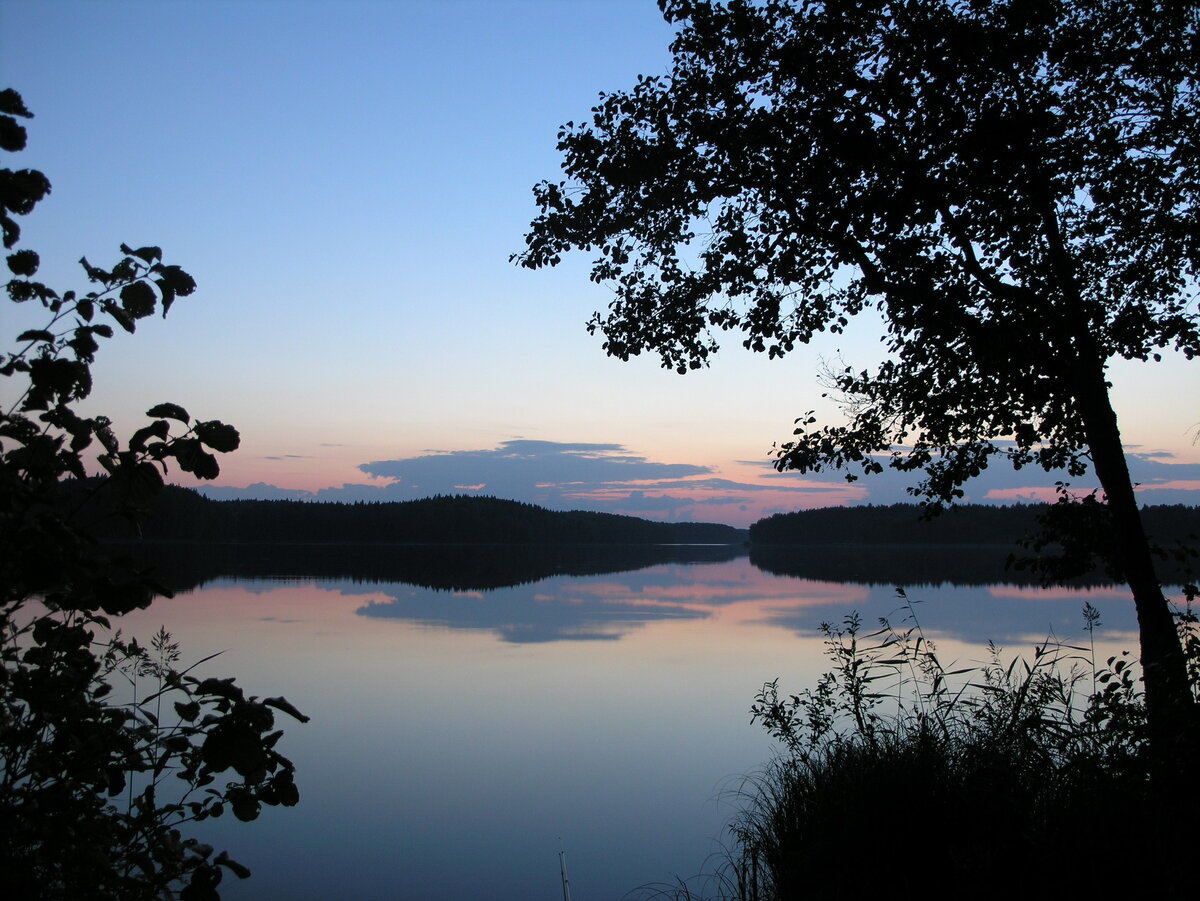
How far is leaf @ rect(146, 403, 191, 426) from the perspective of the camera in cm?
221

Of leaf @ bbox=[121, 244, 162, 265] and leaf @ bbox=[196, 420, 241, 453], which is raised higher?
leaf @ bbox=[121, 244, 162, 265]

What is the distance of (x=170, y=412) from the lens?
221 cm

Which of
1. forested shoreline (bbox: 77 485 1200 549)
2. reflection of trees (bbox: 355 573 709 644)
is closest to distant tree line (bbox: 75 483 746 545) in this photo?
forested shoreline (bbox: 77 485 1200 549)

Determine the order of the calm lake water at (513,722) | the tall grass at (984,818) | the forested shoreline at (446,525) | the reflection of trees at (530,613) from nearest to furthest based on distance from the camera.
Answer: the tall grass at (984,818) < the calm lake water at (513,722) < the reflection of trees at (530,613) < the forested shoreline at (446,525)

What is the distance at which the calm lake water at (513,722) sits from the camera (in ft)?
23.7

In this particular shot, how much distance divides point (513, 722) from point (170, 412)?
10.3m

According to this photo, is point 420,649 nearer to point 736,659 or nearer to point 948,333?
point 736,659

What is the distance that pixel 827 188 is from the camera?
24.1 ft

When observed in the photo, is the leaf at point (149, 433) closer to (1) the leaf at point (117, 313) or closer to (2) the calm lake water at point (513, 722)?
(1) the leaf at point (117, 313)

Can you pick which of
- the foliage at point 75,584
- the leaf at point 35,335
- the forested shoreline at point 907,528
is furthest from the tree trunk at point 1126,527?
the forested shoreline at point 907,528

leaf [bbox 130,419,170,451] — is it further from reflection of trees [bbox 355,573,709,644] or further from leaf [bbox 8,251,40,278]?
reflection of trees [bbox 355,573,709,644]

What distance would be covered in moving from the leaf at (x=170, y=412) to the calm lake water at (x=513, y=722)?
18.3ft

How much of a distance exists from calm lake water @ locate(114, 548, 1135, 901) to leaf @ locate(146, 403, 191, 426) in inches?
220

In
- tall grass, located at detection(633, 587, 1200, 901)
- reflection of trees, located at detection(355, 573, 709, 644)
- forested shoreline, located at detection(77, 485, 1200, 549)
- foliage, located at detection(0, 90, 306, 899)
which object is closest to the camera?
foliage, located at detection(0, 90, 306, 899)
